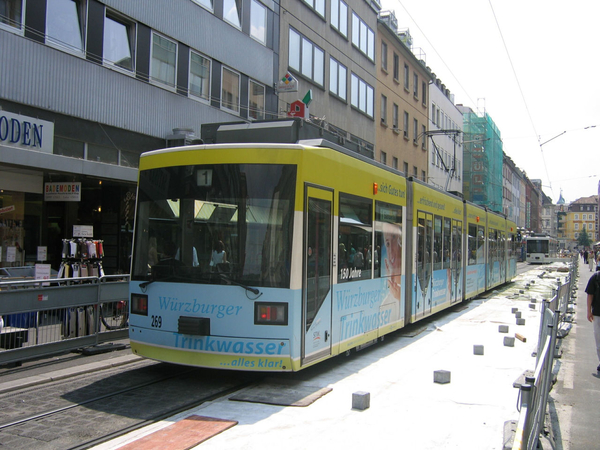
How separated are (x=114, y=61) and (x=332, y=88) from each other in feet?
45.6

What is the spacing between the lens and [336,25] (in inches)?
1089

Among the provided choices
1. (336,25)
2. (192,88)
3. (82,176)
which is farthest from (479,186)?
(82,176)

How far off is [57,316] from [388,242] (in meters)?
5.40

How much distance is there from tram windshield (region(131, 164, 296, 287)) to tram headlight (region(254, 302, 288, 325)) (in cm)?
24

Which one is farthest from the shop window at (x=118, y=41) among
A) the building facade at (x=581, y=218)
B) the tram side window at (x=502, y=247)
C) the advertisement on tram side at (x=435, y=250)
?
the building facade at (x=581, y=218)

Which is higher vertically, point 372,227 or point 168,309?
point 372,227

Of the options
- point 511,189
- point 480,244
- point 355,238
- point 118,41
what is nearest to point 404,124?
point 480,244

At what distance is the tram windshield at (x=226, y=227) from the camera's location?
267 inches

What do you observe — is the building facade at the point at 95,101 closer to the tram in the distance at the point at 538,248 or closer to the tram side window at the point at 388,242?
the tram side window at the point at 388,242

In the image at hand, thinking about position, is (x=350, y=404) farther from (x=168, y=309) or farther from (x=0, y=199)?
(x=0, y=199)

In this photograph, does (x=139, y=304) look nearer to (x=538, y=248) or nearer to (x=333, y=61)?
(x=333, y=61)

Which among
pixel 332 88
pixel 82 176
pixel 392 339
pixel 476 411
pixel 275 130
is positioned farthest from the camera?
pixel 332 88

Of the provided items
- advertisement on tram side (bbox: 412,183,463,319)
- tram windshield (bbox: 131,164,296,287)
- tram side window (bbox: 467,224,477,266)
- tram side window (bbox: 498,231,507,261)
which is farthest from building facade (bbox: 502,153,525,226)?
tram windshield (bbox: 131,164,296,287)

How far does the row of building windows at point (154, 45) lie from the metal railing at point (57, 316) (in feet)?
20.8
